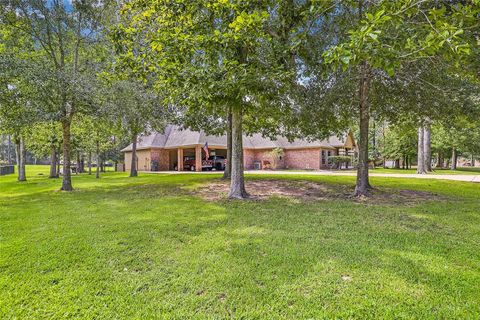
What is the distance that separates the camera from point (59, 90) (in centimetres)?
991

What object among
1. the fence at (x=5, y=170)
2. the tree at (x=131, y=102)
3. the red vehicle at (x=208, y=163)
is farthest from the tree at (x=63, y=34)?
the fence at (x=5, y=170)

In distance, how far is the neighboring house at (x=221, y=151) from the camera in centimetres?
2693

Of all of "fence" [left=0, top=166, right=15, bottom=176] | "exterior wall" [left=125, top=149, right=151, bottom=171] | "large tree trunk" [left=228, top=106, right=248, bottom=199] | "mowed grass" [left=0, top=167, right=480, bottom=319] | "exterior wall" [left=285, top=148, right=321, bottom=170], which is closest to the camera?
"mowed grass" [left=0, top=167, right=480, bottom=319]

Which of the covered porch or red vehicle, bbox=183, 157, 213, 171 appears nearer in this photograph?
the covered porch

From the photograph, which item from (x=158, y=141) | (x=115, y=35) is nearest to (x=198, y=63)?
(x=115, y=35)

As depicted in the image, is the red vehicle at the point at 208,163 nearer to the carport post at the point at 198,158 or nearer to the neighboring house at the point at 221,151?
the neighboring house at the point at 221,151

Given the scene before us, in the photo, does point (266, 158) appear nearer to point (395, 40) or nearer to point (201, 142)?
point (201, 142)

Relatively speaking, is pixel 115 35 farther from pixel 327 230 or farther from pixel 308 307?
pixel 308 307

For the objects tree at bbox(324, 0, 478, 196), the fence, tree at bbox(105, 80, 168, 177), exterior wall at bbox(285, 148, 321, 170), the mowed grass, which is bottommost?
the mowed grass

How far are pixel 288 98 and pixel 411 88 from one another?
4061mm

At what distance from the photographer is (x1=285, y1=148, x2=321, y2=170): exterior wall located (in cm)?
2767

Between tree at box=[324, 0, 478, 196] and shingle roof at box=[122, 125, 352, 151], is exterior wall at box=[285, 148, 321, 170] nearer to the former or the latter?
shingle roof at box=[122, 125, 352, 151]

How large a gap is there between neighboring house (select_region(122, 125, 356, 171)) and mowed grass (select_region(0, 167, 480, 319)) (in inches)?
793

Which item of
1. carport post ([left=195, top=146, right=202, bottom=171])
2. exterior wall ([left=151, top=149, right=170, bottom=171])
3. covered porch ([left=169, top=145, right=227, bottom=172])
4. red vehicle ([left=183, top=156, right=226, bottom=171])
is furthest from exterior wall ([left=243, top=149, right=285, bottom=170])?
exterior wall ([left=151, top=149, right=170, bottom=171])
